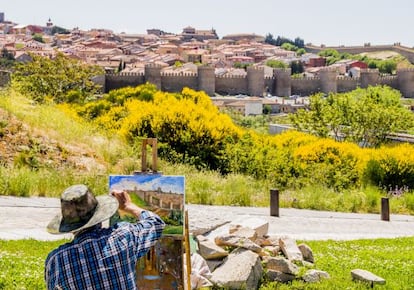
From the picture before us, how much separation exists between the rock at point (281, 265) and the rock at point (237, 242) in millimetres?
162

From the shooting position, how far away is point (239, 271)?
18.6 feet

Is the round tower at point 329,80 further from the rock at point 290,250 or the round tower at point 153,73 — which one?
the rock at point 290,250

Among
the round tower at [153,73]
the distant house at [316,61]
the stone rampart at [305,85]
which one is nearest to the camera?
the round tower at [153,73]

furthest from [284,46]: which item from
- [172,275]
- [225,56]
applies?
[172,275]

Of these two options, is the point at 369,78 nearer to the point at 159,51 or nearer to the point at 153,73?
the point at 153,73

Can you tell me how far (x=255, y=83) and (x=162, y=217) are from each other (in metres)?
71.2

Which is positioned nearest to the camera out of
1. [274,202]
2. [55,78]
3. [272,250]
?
[272,250]

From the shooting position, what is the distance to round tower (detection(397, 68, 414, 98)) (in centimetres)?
7900

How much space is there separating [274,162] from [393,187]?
2842mm

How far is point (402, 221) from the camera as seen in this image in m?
11.2

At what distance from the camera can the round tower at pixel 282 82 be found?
7831cm

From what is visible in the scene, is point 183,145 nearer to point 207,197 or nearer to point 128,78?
point 207,197

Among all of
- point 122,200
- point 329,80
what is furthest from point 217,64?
point 122,200

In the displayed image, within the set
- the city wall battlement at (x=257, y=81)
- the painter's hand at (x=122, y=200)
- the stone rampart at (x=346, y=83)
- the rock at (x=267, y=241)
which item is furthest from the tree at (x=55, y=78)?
the stone rampart at (x=346, y=83)
